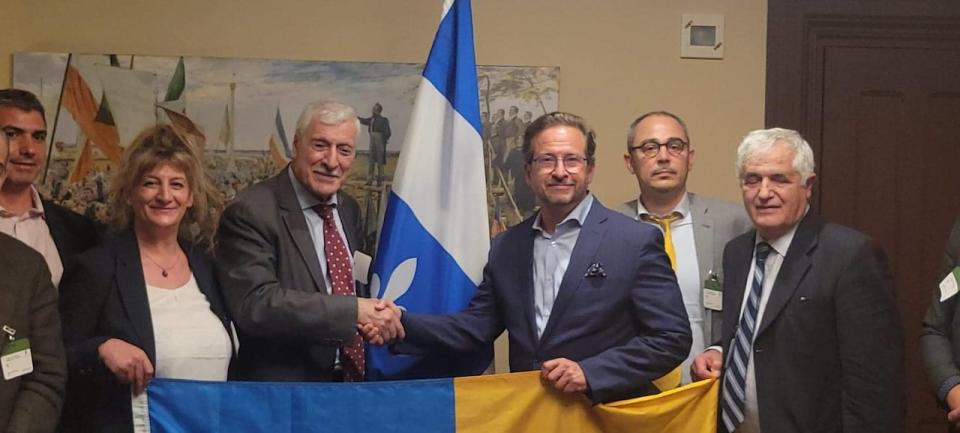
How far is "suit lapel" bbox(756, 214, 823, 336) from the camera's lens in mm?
2525

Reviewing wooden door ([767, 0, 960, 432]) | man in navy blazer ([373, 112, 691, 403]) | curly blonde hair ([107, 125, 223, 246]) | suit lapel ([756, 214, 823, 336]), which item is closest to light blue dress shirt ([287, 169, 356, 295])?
curly blonde hair ([107, 125, 223, 246])

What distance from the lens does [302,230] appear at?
279cm

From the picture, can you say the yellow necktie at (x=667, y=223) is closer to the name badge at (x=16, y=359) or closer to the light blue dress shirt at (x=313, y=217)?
the light blue dress shirt at (x=313, y=217)

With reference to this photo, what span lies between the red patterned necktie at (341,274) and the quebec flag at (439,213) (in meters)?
0.05

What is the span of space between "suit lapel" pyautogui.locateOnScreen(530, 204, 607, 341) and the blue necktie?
0.45m

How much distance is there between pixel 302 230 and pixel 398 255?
1.07ft

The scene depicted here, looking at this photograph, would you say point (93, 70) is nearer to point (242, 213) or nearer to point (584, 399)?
point (242, 213)

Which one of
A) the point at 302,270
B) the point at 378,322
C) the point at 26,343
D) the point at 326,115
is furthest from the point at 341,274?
the point at 26,343

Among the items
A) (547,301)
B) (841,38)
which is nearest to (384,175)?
(547,301)

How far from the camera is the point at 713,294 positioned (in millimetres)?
2971

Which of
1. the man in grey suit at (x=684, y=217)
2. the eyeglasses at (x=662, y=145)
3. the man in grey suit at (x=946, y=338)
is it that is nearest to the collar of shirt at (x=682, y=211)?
the man in grey suit at (x=684, y=217)

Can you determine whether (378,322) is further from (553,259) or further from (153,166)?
(153,166)

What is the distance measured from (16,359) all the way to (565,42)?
8.08 ft

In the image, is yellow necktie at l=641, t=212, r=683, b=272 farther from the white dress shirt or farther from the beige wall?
the beige wall
